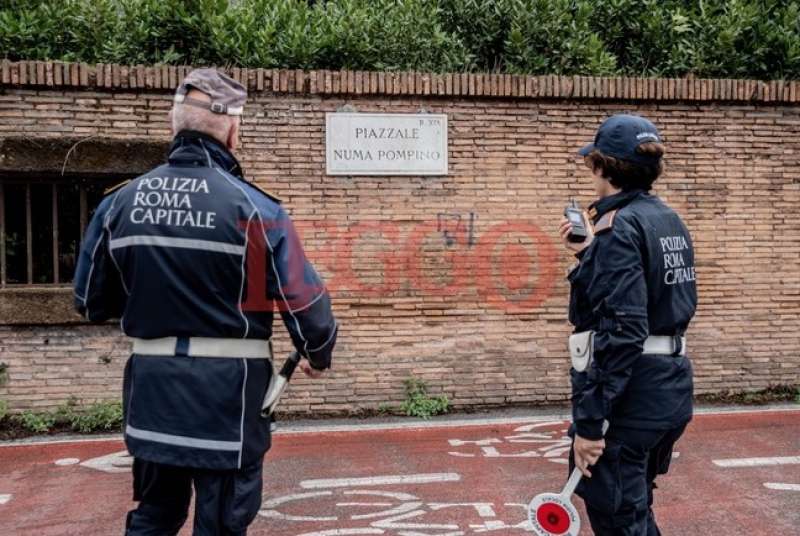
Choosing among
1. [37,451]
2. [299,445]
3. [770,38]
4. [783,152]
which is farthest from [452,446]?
[770,38]

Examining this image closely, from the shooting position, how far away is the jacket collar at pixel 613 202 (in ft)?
10.2

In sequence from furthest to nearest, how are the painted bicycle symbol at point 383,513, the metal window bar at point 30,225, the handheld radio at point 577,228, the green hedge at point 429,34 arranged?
the green hedge at point 429,34, the metal window bar at point 30,225, the painted bicycle symbol at point 383,513, the handheld radio at point 577,228

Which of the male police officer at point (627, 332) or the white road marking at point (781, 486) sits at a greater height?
the male police officer at point (627, 332)

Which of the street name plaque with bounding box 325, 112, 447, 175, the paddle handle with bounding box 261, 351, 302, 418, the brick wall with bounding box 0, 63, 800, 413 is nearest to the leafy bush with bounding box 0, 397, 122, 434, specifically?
the brick wall with bounding box 0, 63, 800, 413

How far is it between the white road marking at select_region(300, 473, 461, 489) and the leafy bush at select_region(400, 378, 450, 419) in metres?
1.96

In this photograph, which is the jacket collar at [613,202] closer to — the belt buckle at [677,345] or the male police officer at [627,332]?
the male police officer at [627,332]

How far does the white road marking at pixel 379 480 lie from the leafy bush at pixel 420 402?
1964 mm

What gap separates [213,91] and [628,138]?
1.66m

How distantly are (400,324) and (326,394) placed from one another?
1029mm

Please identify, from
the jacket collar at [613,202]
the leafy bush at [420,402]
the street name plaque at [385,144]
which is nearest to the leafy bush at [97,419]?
the leafy bush at [420,402]

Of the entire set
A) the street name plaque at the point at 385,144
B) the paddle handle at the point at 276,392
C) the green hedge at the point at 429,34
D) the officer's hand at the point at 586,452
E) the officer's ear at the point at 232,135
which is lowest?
the officer's hand at the point at 586,452

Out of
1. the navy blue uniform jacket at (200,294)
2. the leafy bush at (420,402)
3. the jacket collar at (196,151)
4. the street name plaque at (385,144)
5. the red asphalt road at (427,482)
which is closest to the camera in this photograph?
the navy blue uniform jacket at (200,294)

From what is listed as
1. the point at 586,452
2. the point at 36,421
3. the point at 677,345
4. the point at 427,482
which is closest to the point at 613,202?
the point at 677,345

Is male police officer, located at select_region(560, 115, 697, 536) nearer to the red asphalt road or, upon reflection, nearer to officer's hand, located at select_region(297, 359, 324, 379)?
officer's hand, located at select_region(297, 359, 324, 379)
